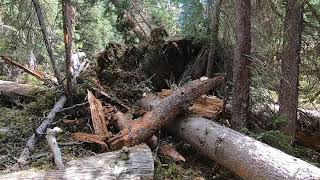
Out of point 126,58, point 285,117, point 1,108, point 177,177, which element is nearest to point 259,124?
point 285,117

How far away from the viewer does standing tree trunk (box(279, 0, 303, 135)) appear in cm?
652

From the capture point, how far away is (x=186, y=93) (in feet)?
21.6

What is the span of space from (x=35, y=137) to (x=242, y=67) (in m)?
3.53

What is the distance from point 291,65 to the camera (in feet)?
21.6

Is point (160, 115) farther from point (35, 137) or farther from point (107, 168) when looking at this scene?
point (35, 137)

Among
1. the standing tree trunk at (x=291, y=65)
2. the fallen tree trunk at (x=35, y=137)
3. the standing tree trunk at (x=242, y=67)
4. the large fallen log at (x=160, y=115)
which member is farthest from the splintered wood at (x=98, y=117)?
the standing tree trunk at (x=291, y=65)

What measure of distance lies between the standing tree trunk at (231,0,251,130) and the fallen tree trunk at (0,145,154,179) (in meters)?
1.80

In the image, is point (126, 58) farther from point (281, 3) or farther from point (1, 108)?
point (281, 3)

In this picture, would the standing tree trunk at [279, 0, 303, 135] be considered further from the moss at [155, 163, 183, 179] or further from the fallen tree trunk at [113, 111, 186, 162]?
the moss at [155, 163, 183, 179]

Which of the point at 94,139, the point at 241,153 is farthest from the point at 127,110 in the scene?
the point at 241,153

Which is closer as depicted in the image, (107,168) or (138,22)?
(107,168)

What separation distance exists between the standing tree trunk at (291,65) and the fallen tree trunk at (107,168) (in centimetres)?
286

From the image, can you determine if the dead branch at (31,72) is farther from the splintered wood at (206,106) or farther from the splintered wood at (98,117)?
the splintered wood at (206,106)

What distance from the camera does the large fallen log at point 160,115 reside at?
5.64m
